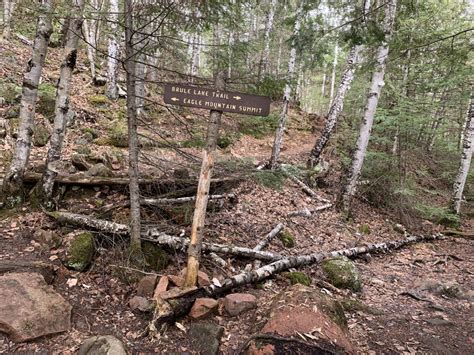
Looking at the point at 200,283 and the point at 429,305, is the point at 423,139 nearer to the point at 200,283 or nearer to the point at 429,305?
the point at 429,305

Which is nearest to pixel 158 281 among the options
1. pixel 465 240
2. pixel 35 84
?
pixel 35 84

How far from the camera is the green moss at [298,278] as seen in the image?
5949 mm

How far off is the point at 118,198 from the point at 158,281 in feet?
8.80

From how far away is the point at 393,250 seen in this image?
365 inches

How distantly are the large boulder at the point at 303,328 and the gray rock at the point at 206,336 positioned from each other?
→ 55cm

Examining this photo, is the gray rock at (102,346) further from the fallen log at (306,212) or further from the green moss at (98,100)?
the green moss at (98,100)

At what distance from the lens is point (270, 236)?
753 cm

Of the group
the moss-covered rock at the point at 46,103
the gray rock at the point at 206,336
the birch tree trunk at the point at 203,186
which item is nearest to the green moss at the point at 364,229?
the birch tree trunk at the point at 203,186

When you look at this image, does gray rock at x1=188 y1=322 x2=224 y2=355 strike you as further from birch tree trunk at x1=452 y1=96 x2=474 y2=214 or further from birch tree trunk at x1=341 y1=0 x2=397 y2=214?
birch tree trunk at x1=452 y1=96 x2=474 y2=214

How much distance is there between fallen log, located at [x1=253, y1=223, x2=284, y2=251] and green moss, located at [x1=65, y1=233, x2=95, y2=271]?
330 cm

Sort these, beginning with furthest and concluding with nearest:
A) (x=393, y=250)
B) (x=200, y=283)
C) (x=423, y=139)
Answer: (x=423, y=139) → (x=393, y=250) → (x=200, y=283)

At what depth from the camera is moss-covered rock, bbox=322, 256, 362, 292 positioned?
6.31 meters

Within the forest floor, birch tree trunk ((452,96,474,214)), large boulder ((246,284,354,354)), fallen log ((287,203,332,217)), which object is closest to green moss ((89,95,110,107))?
the forest floor

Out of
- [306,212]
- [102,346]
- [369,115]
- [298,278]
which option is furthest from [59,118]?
[369,115]
